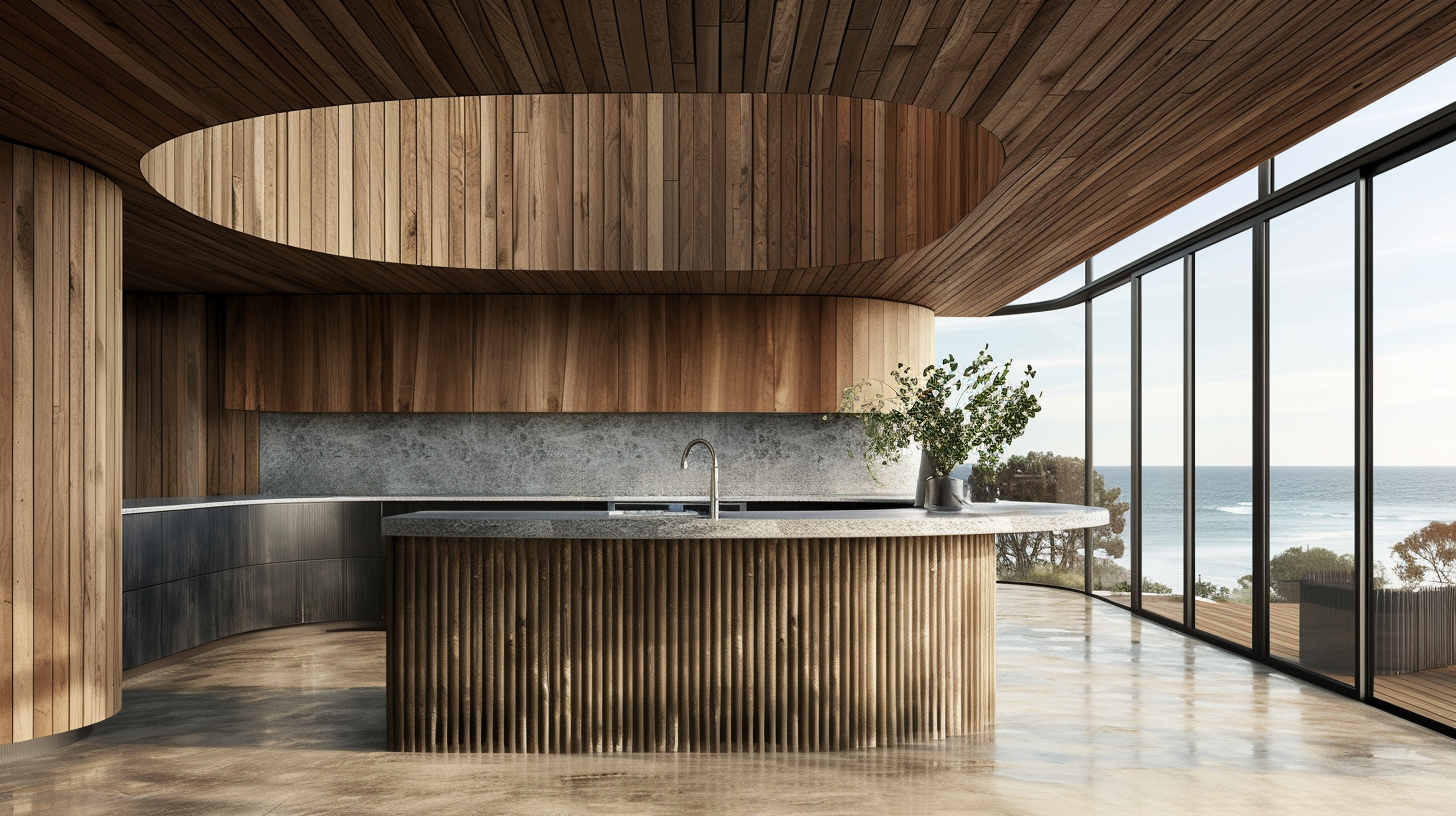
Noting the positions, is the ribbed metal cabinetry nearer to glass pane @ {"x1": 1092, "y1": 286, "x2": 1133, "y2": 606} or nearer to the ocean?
the ocean

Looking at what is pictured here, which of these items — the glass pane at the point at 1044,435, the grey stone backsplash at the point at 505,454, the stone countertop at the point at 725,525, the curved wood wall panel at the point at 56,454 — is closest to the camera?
the stone countertop at the point at 725,525

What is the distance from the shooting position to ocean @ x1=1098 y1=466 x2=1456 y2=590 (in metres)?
4.55

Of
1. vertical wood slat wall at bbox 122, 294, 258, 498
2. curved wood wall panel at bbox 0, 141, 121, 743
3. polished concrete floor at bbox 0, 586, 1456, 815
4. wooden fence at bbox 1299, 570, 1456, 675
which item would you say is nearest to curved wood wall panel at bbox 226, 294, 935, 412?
vertical wood slat wall at bbox 122, 294, 258, 498

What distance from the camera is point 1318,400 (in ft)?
24.1

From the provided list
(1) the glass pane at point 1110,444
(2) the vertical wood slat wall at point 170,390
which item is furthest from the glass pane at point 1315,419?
(2) the vertical wood slat wall at point 170,390

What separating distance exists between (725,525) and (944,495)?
1.08 metres

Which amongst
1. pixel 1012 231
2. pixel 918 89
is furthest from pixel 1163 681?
pixel 918 89

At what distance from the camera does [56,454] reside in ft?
12.6

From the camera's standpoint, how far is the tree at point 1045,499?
10.0 metres

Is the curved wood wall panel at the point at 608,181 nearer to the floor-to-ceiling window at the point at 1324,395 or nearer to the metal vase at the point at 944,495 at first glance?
the metal vase at the point at 944,495

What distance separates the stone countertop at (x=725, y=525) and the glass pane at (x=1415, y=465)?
5.68 feet

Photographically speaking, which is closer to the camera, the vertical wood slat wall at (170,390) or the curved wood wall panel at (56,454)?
the curved wood wall panel at (56,454)

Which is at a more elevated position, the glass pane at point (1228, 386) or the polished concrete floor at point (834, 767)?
the glass pane at point (1228, 386)

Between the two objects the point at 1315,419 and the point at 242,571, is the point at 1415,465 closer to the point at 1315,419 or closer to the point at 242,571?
the point at 1315,419
